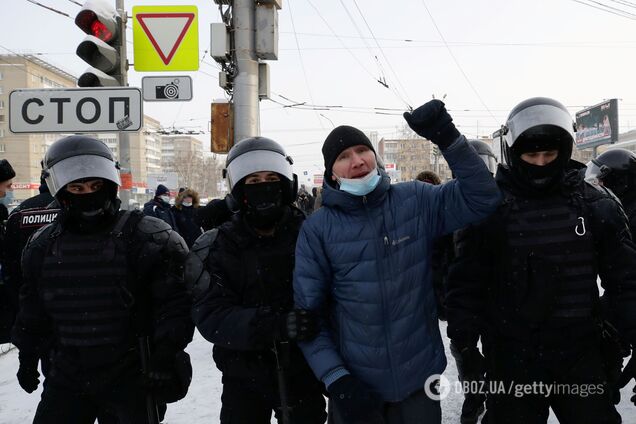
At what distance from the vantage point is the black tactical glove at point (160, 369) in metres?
2.16

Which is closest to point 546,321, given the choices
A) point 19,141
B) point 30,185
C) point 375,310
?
point 375,310

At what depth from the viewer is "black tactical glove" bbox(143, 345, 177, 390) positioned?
216cm

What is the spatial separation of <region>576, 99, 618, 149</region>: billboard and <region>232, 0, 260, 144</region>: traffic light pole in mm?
22654

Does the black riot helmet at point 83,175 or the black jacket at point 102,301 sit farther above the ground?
the black riot helmet at point 83,175

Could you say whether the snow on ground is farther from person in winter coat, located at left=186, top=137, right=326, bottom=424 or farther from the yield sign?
the yield sign

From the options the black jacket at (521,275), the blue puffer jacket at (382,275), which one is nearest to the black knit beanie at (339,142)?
the blue puffer jacket at (382,275)

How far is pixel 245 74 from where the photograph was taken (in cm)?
474

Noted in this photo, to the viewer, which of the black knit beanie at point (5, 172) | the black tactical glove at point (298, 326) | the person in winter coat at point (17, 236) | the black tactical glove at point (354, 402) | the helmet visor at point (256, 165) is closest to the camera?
the black tactical glove at point (354, 402)

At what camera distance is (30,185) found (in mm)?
52062

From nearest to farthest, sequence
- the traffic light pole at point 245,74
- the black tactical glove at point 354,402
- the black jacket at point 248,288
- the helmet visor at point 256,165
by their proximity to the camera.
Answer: the black tactical glove at point 354,402 < the black jacket at point 248,288 < the helmet visor at point 256,165 < the traffic light pole at point 245,74

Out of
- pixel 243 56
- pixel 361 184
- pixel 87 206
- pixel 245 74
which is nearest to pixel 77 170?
pixel 87 206

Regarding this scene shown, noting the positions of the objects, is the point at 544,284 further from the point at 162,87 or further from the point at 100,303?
the point at 162,87

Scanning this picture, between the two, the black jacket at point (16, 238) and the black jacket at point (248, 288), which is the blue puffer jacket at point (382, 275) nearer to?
the black jacket at point (248, 288)

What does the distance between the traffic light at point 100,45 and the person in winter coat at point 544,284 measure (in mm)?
3271
